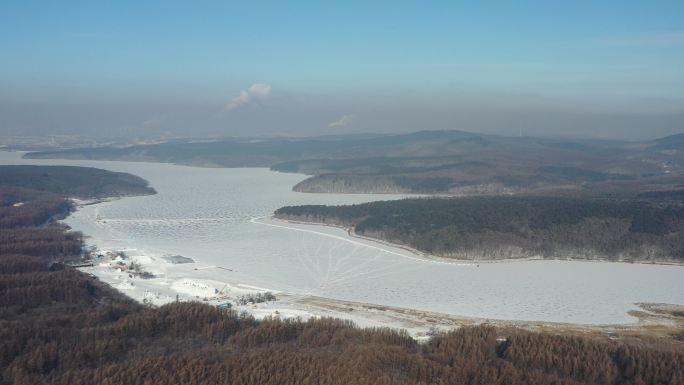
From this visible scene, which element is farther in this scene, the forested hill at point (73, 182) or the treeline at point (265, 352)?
the forested hill at point (73, 182)

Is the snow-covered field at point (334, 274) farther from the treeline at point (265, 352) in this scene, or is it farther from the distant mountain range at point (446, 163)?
the distant mountain range at point (446, 163)

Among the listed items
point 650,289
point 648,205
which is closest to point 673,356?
point 650,289

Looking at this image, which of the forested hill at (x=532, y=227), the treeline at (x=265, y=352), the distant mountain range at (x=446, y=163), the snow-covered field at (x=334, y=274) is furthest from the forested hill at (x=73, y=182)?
the treeline at (x=265, y=352)

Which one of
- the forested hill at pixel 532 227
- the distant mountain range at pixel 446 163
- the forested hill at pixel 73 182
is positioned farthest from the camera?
the distant mountain range at pixel 446 163

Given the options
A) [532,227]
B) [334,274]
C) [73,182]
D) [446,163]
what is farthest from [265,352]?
[446,163]

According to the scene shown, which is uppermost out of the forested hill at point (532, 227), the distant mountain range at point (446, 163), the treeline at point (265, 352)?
the distant mountain range at point (446, 163)

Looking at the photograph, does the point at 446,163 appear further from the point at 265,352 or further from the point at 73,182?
the point at 265,352
